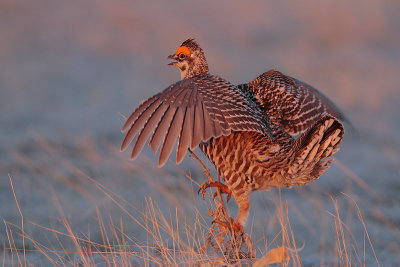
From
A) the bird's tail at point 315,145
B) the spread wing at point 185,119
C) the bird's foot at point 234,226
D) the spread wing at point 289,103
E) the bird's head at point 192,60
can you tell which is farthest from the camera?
the bird's head at point 192,60

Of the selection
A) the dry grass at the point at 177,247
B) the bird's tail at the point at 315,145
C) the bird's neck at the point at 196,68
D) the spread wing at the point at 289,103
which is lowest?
the dry grass at the point at 177,247

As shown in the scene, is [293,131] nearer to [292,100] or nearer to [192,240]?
[292,100]

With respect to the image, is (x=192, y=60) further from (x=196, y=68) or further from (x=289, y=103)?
(x=289, y=103)

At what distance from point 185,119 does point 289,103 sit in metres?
1.09

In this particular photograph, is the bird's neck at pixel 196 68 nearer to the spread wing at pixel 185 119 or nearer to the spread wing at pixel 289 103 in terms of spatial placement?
the spread wing at pixel 289 103

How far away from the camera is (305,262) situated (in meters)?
4.82

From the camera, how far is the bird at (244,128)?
12.2 feet

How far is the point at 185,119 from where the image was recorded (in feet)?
12.4

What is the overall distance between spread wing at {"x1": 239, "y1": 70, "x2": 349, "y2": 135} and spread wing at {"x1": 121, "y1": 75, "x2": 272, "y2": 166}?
0.52 meters

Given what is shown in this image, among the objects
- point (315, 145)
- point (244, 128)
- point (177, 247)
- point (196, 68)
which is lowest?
point (177, 247)

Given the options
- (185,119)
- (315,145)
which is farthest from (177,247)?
(315,145)

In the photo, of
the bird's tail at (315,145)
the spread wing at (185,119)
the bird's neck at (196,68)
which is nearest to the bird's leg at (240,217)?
the bird's tail at (315,145)

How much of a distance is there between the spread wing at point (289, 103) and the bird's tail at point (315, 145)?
12.7 inches

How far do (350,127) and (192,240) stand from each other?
1657 mm
